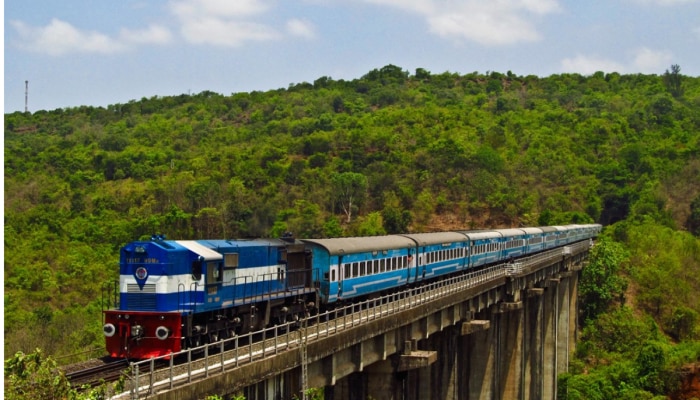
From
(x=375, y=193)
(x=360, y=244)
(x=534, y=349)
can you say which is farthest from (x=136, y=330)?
(x=375, y=193)

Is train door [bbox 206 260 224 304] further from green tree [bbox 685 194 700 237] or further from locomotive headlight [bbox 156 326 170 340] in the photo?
green tree [bbox 685 194 700 237]

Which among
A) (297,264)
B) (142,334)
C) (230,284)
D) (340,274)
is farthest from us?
(340,274)

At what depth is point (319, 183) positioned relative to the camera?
11262 cm

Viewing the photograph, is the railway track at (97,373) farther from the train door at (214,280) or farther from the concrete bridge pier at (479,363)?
the concrete bridge pier at (479,363)

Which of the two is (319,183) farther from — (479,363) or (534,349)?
(479,363)

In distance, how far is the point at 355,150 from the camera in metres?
128

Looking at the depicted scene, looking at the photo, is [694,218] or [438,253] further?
[694,218]

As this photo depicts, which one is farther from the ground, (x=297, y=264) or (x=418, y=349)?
(x=297, y=264)

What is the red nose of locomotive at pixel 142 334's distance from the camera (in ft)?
66.4

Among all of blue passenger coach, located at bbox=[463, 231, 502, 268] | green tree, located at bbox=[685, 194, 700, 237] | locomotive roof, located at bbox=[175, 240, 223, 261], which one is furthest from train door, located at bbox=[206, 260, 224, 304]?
green tree, located at bbox=[685, 194, 700, 237]

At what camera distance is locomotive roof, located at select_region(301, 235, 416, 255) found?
96.0 ft

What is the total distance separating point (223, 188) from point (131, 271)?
3457 inches

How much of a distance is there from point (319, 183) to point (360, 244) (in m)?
80.8

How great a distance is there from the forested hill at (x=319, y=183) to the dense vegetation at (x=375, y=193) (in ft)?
0.93
